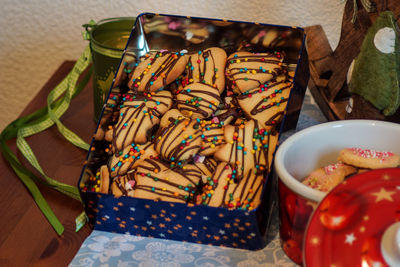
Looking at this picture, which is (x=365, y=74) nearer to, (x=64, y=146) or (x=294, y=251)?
(x=294, y=251)

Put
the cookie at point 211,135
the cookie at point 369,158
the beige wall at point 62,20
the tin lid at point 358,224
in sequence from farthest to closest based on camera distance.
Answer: the beige wall at point 62,20, the cookie at point 211,135, the cookie at point 369,158, the tin lid at point 358,224

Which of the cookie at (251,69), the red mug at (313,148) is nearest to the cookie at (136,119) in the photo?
the cookie at (251,69)

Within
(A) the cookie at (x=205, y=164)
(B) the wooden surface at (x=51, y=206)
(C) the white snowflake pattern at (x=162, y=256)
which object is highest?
(A) the cookie at (x=205, y=164)

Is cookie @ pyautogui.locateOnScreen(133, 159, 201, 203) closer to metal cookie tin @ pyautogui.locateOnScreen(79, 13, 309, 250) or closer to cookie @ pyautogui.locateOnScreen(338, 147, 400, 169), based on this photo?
metal cookie tin @ pyautogui.locateOnScreen(79, 13, 309, 250)

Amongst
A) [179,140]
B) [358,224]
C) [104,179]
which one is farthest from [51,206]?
[358,224]

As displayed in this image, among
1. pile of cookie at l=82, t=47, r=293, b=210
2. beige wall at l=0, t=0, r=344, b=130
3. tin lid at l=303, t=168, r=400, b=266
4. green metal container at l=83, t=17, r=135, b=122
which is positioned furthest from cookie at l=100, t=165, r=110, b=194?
beige wall at l=0, t=0, r=344, b=130

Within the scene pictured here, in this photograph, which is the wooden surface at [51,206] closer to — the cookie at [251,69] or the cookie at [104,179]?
the cookie at [104,179]
